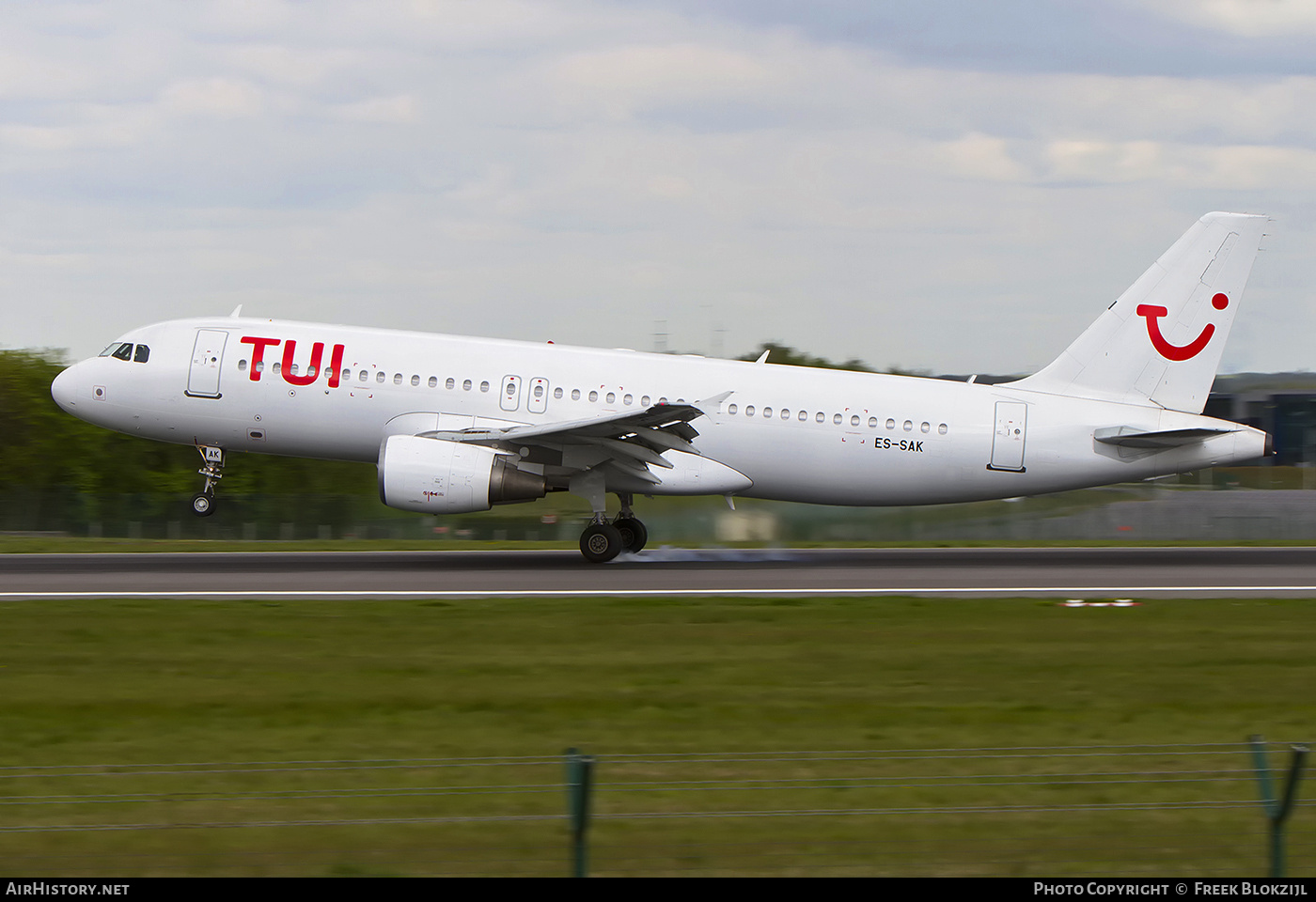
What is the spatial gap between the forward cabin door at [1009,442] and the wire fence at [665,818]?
15.3 m

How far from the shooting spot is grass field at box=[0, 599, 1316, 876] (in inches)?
302

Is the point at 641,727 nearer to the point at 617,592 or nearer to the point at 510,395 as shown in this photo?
the point at 617,592

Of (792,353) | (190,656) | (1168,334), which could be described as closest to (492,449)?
(190,656)

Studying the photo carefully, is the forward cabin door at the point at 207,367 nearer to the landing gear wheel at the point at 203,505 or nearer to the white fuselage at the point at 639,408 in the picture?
the white fuselage at the point at 639,408

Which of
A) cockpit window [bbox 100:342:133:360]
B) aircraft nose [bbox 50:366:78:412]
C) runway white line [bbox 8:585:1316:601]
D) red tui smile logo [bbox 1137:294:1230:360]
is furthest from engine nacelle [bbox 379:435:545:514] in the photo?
red tui smile logo [bbox 1137:294:1230:360]

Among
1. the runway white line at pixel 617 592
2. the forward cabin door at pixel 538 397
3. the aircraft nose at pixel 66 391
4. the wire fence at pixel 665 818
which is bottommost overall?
the wire fence at pixel 665 818

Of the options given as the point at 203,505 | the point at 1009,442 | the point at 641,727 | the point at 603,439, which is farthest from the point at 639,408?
the point at 641,727

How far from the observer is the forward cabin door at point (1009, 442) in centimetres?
2552

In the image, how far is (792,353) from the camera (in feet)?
223

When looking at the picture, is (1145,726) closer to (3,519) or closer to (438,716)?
(438,716)

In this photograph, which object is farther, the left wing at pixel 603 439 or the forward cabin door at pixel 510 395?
the forward cabin door at pixel 510 395

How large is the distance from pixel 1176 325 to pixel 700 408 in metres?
9.99

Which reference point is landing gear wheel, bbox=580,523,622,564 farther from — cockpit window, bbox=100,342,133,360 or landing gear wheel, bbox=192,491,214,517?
cockpit window, bbox=100,342,133,360

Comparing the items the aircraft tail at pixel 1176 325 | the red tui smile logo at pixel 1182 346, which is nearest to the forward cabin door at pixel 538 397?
the aircraft tail at pixel 1176 325
